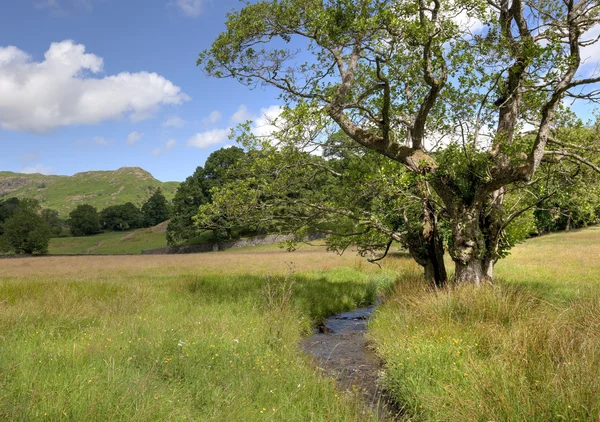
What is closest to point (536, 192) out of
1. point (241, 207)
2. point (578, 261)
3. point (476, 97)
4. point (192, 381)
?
point (476, 97)

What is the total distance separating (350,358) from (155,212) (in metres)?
122

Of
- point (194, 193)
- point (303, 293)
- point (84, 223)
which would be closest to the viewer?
point (303, 293)

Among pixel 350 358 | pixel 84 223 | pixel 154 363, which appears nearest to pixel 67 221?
pixel 84 223

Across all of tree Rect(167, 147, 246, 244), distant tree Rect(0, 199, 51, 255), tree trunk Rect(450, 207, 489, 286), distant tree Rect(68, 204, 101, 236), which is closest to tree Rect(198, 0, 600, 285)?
tree trunk Rect(450, 207, 489, 286)

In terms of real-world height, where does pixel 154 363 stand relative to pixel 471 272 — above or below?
below

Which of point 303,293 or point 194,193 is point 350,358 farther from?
point 194,193

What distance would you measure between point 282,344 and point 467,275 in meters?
5.76

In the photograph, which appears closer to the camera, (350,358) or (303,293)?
(350,358)

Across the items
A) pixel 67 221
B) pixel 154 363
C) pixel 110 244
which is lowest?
pixel 110 244

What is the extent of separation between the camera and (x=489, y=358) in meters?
6.77

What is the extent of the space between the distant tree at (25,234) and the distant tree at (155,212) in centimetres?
5714

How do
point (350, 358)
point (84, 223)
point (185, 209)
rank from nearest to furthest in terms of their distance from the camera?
point (350, 358) → point (185, 209) → point (84, 223)

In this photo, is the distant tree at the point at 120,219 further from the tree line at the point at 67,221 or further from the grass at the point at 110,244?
the grass at the point at 110,244

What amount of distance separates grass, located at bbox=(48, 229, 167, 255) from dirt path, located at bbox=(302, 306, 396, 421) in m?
64.3
